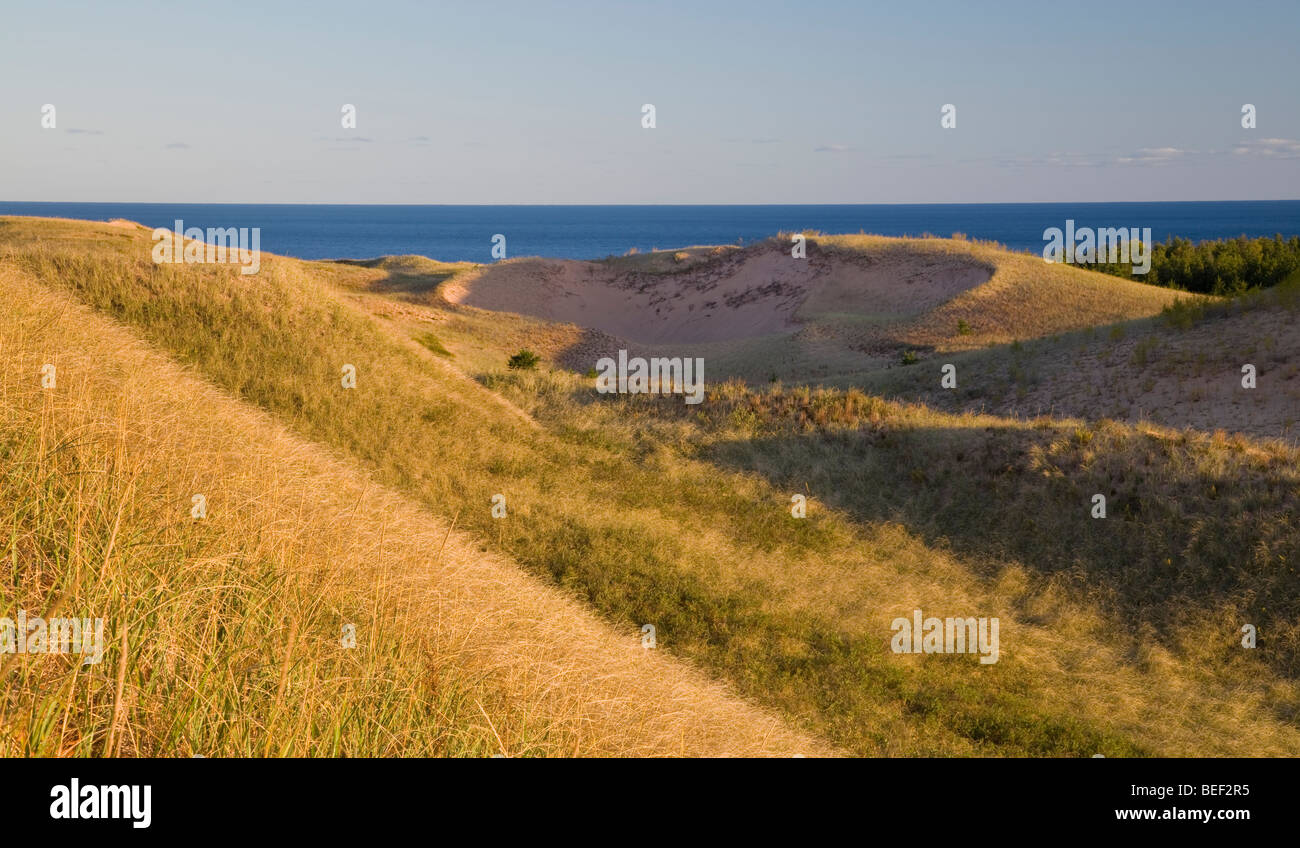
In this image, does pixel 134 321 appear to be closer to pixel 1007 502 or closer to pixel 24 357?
pixel 24 357

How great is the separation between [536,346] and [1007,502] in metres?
24.5

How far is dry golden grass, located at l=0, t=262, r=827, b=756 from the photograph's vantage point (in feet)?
14.6

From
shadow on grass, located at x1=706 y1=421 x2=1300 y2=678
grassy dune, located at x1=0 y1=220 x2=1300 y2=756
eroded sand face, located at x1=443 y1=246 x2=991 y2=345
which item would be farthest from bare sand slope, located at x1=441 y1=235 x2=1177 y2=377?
grassy dune, located at x1=0 y1=220 x2=1300 y2=756

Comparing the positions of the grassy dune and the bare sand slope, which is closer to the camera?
the grassy dune

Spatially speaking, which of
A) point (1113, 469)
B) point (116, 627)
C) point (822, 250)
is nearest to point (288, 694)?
point (116, 627)

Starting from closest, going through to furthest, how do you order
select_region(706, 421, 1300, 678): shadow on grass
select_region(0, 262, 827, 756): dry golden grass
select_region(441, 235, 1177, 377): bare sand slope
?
1. select_region(0, 262, 827, 756): dry golden grass
2. select_region(706, 421, 1300, 678): shadow on grass
3. select_region(441, 235, 1177, 377): bare sand slope

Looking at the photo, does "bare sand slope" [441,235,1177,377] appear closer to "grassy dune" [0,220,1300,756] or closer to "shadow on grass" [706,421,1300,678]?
"shadow on grass" [706,421,1300,678]

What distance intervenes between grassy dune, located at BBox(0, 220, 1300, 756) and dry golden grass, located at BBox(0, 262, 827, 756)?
8.15ft

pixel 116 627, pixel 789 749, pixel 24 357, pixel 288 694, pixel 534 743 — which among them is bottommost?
pixel 789 749

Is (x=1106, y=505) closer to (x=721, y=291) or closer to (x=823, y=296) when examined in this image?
(x=823, y=296)

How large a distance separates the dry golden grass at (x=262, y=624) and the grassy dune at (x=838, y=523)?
8.15 feet

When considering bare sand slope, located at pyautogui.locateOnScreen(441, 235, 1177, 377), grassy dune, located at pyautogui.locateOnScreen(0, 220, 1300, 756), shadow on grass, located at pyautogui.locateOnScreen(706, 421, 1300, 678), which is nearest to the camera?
grassy dune, located at pyautogui.locateOnScreen(0, 220, 1300, 756)

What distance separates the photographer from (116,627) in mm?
4965
